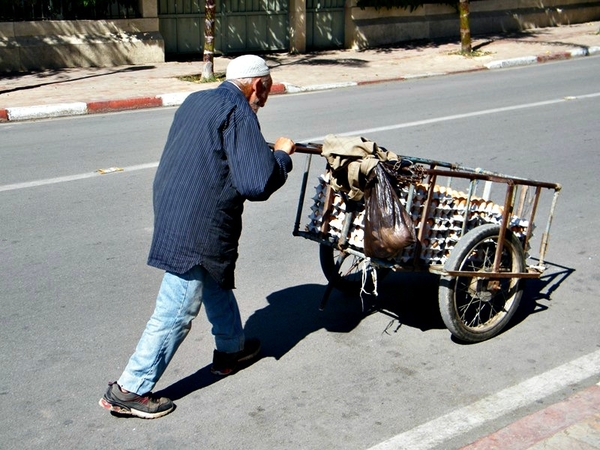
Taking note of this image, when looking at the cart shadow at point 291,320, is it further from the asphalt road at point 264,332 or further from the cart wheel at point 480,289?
the cart wheel at point 480,289

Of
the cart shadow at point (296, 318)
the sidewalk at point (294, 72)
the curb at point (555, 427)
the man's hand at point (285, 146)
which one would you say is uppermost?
the man's hand at point (285, 146)

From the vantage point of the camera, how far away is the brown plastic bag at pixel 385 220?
14.5 ft

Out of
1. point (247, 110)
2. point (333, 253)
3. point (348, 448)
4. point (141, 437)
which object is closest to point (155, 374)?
point (141, 437)

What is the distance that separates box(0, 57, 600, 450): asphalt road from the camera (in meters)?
4.15

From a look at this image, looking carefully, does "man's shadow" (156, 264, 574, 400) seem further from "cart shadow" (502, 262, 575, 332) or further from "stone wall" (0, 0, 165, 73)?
"stone wall" (0, 0, 165, 73)

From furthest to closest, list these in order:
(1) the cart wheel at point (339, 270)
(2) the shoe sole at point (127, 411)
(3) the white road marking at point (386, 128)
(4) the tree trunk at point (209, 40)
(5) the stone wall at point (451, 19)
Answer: (5) the stone wall at point (451, 19) < (4) the tree trunk at point (209, 40) < (3) the white road marking at point (386, 128) < (1) the cart wheel at point (339, 270) < (2) the shoe sole at point (127, 411)

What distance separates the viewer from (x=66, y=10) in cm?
1639

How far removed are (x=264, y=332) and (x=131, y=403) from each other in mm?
1264

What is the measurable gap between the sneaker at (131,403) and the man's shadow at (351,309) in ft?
1.90

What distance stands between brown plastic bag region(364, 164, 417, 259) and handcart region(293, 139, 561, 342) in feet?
0.57

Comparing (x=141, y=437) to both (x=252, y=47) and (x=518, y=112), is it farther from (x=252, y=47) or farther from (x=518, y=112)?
(x=252, y=47)

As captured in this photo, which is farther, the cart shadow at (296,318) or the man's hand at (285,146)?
the cart shadow at (296,318)

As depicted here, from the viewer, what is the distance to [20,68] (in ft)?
52.3

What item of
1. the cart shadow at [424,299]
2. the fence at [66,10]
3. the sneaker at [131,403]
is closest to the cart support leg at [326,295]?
the cart shadow at [424,299]
